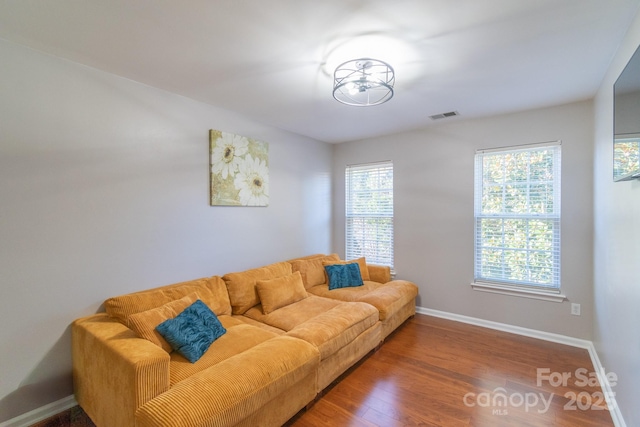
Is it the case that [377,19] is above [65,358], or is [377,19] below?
above

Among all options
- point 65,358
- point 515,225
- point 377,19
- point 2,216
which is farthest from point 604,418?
point 2,216

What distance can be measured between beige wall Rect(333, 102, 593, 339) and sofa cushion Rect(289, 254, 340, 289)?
3.34 feet

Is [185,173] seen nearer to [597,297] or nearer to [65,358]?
[65,358]

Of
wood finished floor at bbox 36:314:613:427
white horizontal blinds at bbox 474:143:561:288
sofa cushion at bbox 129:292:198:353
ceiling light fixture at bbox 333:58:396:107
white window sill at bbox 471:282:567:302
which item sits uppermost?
ceiling light fixture at bbox 333:58:396:107

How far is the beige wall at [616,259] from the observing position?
1687mm

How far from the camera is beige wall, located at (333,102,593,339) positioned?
3.04 m

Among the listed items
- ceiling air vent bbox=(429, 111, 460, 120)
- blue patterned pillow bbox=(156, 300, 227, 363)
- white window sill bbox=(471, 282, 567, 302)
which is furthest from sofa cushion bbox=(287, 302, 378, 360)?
ceiling air vent bbox=(429, 111, 460, 120)

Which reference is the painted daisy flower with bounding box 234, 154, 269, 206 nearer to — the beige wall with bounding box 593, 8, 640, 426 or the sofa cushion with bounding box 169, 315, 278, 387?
the sofa cushion with bounding box 169, 315, 278, 387

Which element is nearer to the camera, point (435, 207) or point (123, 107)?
point (123, 107)

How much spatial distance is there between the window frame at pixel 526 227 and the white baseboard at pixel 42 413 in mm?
4143

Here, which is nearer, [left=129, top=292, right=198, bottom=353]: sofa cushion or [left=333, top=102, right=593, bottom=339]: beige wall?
[left=129, top=292, right=198, bottom=353]: sofa cushion

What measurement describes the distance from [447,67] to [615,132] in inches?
46.8

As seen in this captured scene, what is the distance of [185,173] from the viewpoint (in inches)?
113

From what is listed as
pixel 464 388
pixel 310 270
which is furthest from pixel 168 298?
pixel 464 388
